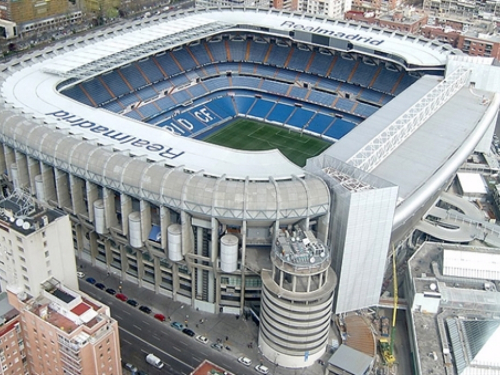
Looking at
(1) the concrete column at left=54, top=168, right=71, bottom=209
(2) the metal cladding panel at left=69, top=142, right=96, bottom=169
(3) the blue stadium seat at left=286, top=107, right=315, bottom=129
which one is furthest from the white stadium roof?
(3) the blue stadium seat at left=286, top=107, right=315, bottom=129

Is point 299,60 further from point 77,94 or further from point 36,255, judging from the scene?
point 36,255

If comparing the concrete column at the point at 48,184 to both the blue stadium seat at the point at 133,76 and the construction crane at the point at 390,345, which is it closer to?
the blue stadium seat at the point at 133,76

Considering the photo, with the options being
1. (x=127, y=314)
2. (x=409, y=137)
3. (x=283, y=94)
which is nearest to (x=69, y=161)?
(x=127, y=314)

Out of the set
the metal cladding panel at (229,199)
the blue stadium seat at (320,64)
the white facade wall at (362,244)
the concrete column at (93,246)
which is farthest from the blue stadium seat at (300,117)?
the metal cladding panel at (229,199)

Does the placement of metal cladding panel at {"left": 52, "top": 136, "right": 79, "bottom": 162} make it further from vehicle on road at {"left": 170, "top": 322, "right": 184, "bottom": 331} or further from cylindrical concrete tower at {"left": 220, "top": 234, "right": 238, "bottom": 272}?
vehicle on road at {"left": 170, "top": 322, "right": 184, "bottom": 331}

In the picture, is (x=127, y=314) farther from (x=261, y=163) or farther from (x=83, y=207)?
(x=261, y=163)

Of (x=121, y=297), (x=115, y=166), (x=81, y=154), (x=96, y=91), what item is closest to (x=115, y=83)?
(x=96, y=91)
